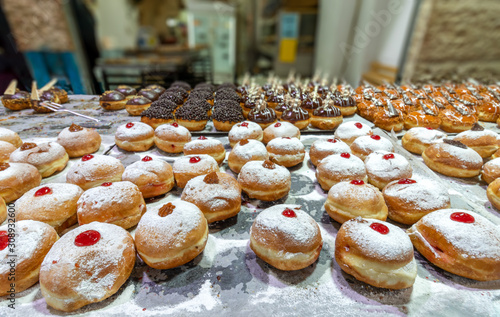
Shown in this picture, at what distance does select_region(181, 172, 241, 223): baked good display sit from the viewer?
7.49ft

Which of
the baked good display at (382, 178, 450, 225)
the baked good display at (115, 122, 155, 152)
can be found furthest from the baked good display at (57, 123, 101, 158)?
the baked good display at (382, 178, 450, 225)

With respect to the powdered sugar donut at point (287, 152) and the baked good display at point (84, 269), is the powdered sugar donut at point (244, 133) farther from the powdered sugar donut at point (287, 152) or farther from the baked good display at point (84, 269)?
the baked good display at point (84, 269)

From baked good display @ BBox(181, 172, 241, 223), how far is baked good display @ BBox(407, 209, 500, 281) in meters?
1.58

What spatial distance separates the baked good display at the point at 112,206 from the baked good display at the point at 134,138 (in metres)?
1.30

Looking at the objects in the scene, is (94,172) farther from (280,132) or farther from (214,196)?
(280,132)

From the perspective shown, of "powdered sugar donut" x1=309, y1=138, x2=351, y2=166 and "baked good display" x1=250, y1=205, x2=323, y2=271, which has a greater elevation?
"powdered sugar donut" x1=309, y1=138, x2=351, y2=166

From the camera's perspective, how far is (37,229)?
1879 mm

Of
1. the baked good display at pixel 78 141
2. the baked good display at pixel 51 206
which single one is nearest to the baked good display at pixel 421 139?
the baked good display at pixel 51 206

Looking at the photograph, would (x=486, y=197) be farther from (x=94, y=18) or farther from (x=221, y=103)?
(x=94, y=18)

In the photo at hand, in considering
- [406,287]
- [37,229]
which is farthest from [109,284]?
Answer: [406,287]

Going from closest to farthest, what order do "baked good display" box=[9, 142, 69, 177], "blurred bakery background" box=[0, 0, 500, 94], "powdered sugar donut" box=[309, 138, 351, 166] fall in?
"baked good display" box=[9, 142, 69, 177] → "powdered sugar donut" box=[309, 138, 351, 166] → "blurred bakery background" box=[0, 0, 500, 94]

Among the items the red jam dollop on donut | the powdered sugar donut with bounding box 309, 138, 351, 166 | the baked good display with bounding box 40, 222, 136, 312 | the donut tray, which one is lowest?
the donut tray

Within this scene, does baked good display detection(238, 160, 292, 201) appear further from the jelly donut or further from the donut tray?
the jelly donut

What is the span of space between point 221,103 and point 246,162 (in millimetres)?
2060
